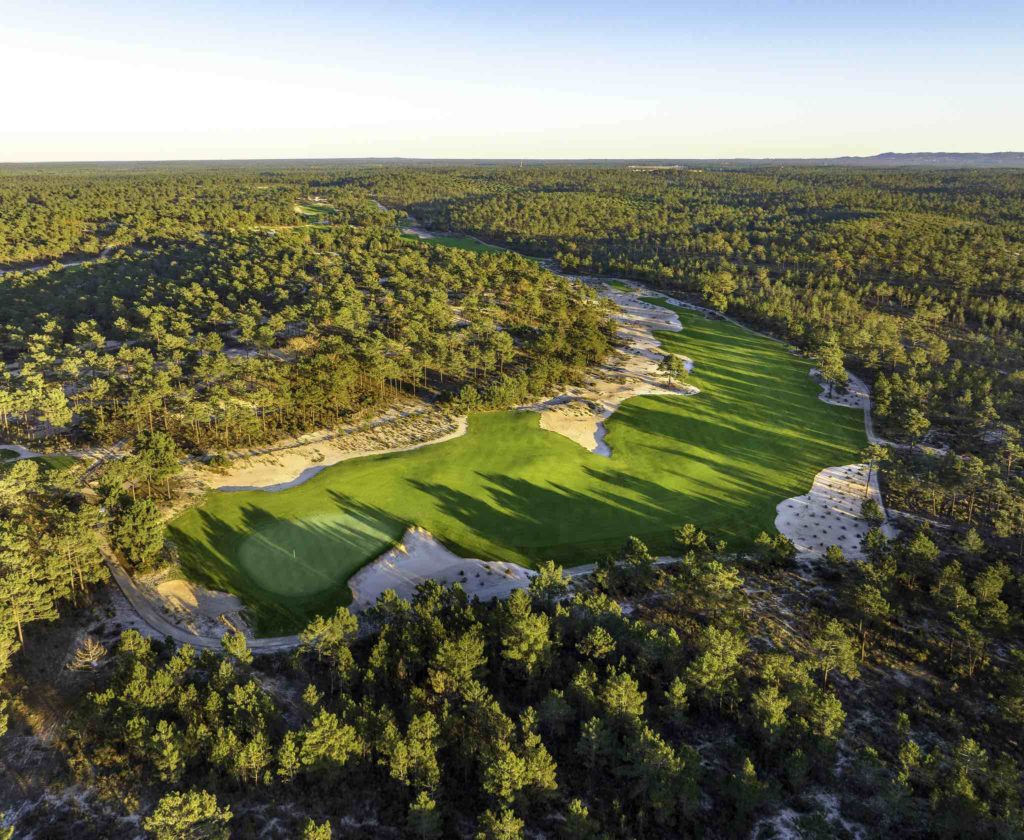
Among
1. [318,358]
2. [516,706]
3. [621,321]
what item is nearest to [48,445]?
[318,358]

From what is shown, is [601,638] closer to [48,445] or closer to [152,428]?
[152,428]

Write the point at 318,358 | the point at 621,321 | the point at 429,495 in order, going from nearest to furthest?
the point at 429,495 → the point at 318,358 → the point at 621,321

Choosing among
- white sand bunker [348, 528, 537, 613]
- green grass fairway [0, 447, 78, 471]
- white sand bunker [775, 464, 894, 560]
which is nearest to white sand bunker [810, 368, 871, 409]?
white sand bunker [775, 464, 894, 560]

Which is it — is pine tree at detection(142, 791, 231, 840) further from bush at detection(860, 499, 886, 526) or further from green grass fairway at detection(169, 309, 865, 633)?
bush at detection(860, 499, 886, 526)

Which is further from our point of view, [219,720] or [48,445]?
[48,445]

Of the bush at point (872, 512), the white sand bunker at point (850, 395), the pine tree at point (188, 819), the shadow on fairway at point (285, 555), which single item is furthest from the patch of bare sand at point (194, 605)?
the white sand bunker at point (850, 395)

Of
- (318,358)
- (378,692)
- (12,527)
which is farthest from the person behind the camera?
(318,358)

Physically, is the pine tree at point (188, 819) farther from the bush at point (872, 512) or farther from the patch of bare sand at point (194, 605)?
the bush at point (872, 512)
